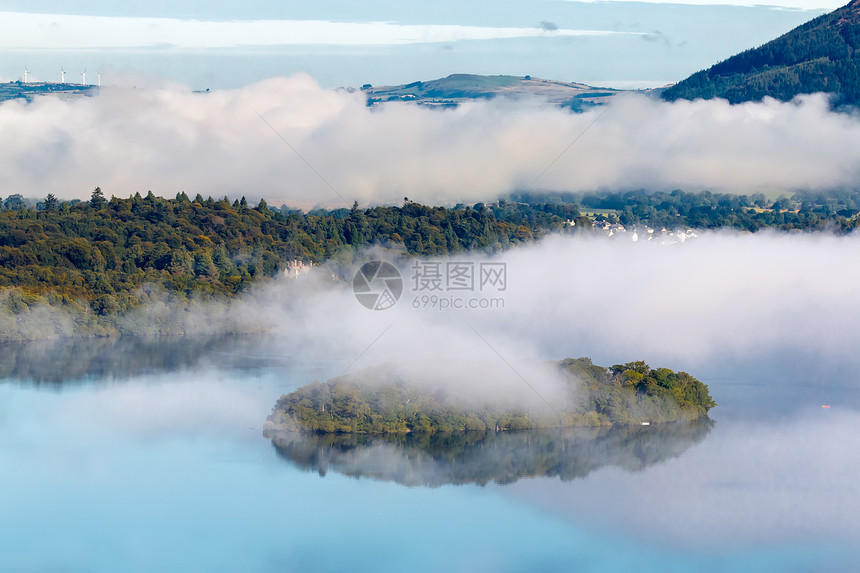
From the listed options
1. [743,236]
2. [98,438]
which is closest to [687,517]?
[98,438]

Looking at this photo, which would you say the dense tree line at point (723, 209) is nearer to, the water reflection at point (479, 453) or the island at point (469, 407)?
the island at point (469, 407)

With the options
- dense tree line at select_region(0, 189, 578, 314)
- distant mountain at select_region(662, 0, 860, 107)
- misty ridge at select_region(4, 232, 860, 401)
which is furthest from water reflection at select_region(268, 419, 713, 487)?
distant mountain at select_region(662, 0, 860, 107)

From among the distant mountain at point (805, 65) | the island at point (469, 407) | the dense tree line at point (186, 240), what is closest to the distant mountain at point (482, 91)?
the distant mountain at point (805, 65)

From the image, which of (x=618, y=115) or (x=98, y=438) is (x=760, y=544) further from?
(x=618, y=115)

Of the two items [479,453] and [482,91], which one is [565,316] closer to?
[479,453]

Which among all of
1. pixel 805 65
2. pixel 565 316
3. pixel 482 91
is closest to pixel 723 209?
pixel 805 65

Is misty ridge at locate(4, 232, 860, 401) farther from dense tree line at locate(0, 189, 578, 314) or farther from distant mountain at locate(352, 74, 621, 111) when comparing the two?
distant mountain at locate(352, 74, 621, 111)
